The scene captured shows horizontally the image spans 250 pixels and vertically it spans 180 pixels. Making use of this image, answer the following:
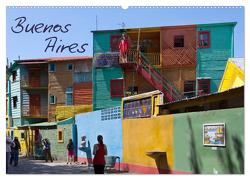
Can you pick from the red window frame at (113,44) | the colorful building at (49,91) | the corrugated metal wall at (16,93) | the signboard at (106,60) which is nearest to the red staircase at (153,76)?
the signboard at (106,60)

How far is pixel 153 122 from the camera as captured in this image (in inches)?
575

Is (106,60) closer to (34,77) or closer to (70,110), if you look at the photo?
(70,110)

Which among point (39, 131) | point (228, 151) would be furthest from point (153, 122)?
point (39, 131)

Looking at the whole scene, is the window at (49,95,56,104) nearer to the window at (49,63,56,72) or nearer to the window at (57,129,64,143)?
the window at (49,63,56,72)

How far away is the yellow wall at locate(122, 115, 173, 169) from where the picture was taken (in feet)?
45.0

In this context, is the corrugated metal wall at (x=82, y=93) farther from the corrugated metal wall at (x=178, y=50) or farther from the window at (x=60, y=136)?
the corrugated metal wall at (x=178, y=50)

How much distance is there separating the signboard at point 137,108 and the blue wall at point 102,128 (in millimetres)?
557

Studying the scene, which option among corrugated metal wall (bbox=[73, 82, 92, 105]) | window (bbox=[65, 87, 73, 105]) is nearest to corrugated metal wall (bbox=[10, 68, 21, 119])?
window (bbox=[65, 87, 73, 105])

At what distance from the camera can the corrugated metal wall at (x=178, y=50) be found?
56.0 feet

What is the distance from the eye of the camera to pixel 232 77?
582 inches

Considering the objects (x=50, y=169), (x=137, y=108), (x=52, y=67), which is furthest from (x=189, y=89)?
(x=50, y=169)

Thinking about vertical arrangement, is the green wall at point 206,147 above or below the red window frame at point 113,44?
below

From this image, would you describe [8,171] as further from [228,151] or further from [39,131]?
[39,131]
